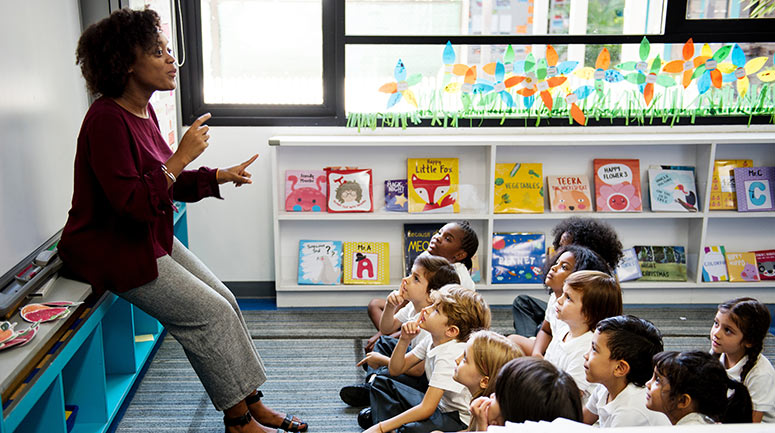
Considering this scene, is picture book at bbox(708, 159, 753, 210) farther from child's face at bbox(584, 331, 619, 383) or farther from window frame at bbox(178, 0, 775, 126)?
child's face at bbox(584, 331, 619, 383)

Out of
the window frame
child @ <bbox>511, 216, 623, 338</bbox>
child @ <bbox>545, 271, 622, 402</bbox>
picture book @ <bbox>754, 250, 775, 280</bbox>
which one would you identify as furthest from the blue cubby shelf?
picture book @ <bbox>754, 250, 775, 280</bbox>

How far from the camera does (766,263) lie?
3828 millimetres

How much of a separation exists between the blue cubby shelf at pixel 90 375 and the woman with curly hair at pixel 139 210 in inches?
7.2

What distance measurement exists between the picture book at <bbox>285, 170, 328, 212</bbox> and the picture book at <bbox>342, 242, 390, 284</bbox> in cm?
27

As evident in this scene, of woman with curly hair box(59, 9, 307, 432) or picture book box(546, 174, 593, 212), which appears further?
picture book box(546, 174, 593, 212)

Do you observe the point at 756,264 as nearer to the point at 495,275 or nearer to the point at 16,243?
the point at 495,275

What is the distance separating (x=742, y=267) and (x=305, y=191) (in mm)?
2343

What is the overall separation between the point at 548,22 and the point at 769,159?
1.42 metres

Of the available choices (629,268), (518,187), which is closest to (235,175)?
(518,187)

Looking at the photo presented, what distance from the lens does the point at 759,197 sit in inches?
146

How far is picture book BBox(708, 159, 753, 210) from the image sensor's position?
372 cm

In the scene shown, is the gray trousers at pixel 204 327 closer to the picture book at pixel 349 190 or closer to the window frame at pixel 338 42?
the picture book at pixel 349 190

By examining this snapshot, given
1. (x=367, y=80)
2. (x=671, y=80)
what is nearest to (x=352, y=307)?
(x=367, y=80)

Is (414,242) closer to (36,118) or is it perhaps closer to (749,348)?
(749,348)
